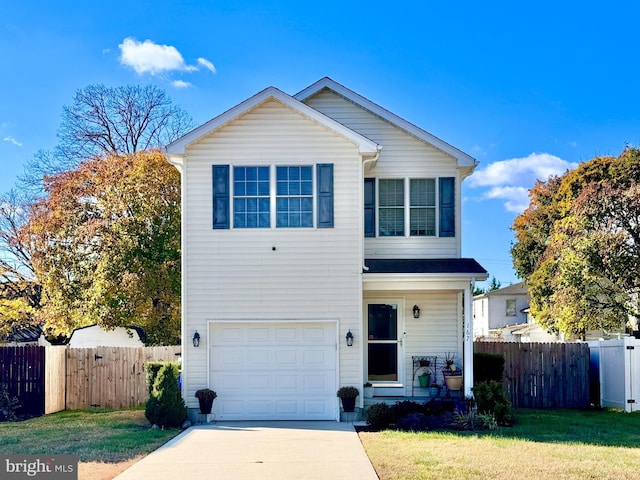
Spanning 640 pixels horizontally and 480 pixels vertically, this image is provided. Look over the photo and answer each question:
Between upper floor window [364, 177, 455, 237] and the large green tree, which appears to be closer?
upper floor window [364, 177, 455, 237]

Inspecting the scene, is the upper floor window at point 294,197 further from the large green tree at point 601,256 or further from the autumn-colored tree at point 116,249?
the large green tree at point 601,256

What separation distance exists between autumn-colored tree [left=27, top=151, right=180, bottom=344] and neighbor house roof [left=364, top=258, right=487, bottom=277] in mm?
10386

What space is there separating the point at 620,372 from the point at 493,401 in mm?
4932

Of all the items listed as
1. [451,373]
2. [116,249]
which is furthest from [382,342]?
[116,249]

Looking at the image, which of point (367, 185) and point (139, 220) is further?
point (139, 220)

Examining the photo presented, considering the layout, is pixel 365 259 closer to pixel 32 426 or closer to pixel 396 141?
pixel 396 141

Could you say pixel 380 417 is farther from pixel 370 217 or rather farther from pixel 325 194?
pixel 370 217

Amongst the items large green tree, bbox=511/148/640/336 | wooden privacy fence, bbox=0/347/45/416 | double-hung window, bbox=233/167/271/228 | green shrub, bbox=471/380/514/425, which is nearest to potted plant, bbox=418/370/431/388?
green shrub, bbox=471/380/514/425

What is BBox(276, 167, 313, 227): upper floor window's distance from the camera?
45.7 feet

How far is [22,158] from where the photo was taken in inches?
1105

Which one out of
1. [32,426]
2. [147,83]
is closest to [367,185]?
[32,426]

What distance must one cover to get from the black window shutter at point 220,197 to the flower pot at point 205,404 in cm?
352

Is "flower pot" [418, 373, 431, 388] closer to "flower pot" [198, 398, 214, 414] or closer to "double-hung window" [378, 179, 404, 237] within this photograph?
"double-hung window" [378, 179, 404, 237]

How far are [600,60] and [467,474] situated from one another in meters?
14.9
